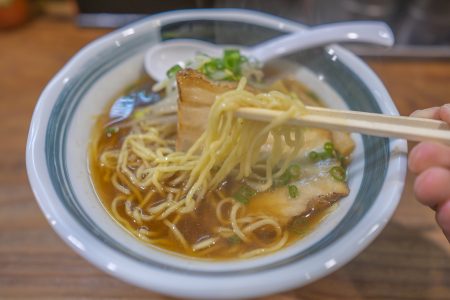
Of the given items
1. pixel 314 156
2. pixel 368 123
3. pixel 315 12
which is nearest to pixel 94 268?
pixel 314 156

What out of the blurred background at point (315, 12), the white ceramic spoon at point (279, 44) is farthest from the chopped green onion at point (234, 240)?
the blurred background at point (315, 12)

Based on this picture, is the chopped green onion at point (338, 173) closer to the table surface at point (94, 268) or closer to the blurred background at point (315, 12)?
the table surface at point (94, 268)

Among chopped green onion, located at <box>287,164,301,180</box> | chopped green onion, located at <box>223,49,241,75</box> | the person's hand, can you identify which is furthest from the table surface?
chopped green onion, located at <box>223,49,241,75</box>

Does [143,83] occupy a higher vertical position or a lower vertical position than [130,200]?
higher

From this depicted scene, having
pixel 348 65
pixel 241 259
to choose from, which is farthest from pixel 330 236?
pixel 348 65

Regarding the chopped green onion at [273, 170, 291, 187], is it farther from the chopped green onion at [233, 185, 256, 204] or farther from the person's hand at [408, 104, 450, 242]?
the person's hand at [408, 104, 450, 242]

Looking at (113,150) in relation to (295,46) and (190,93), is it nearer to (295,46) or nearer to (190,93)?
(190,93)
